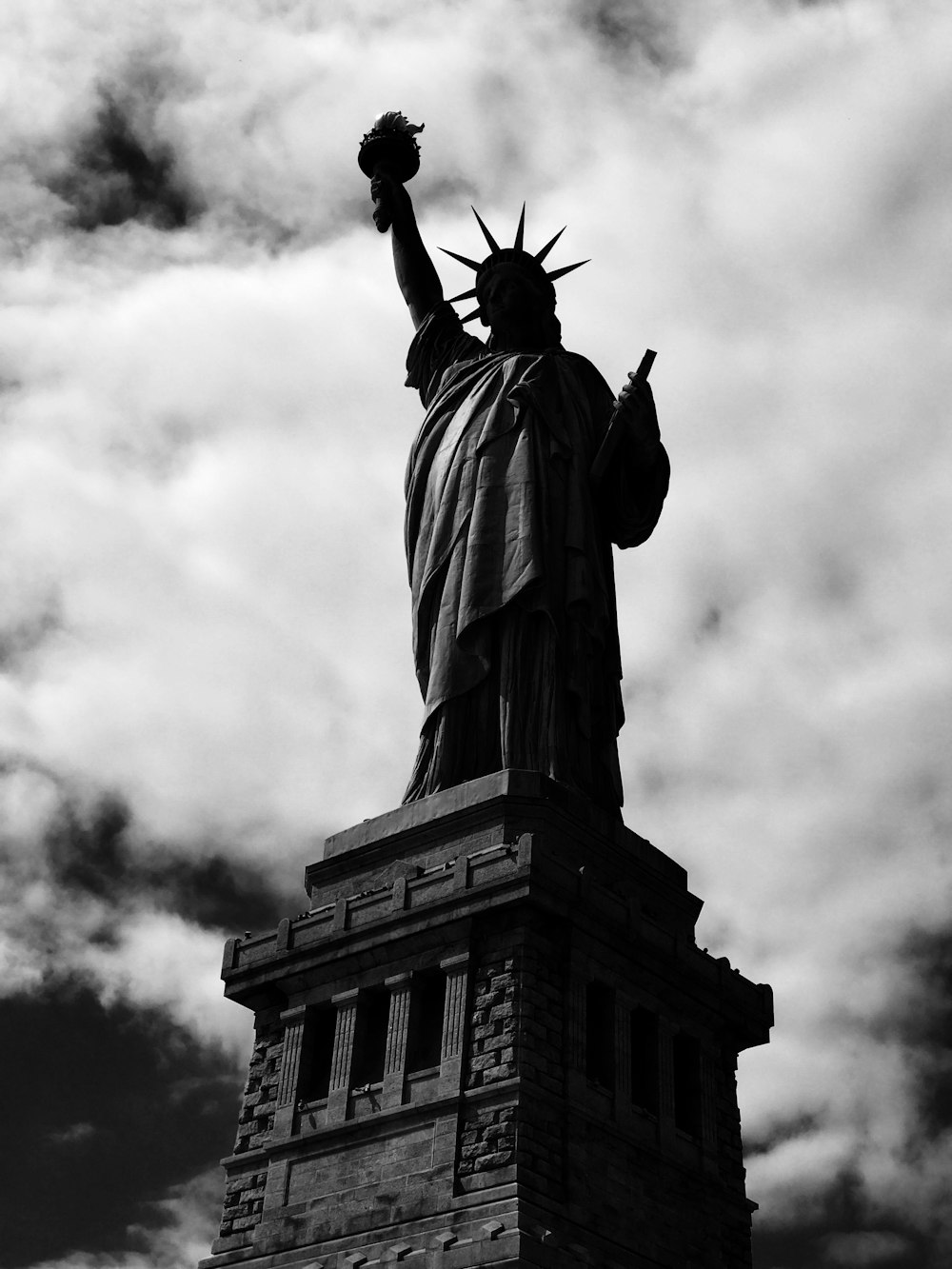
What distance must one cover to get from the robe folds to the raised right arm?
7.50 ft

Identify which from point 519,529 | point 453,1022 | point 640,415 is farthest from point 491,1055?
point 640,415

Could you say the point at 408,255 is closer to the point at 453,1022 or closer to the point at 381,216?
the point at 381,216

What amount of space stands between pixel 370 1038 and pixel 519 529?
830cm

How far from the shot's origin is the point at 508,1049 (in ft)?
74.7

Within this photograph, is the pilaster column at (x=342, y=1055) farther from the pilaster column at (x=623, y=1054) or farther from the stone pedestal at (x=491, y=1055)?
the pilaster column at (x=623, y=1054)

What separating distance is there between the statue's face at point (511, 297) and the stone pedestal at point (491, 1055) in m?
10.3

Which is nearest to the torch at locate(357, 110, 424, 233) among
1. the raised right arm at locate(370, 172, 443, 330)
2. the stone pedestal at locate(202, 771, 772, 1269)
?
the raised right arm at locate(370, 172, 443, 330)

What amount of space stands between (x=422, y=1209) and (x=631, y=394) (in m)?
13.7

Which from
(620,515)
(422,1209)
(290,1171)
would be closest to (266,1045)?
(290,1171)

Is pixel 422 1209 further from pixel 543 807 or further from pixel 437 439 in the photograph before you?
pixel 437 439

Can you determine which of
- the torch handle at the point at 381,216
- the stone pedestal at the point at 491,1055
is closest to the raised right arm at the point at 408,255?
the torch handle at the point at 381,216

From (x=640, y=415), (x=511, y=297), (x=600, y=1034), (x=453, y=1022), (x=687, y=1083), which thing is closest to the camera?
(x=453, y=1022)

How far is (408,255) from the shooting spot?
33750 millimetres

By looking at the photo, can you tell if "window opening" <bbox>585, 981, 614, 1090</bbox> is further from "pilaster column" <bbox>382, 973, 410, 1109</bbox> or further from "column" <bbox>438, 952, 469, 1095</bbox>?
"pilaster column" <bbox>382, 973, 410, 1109</bbox>
